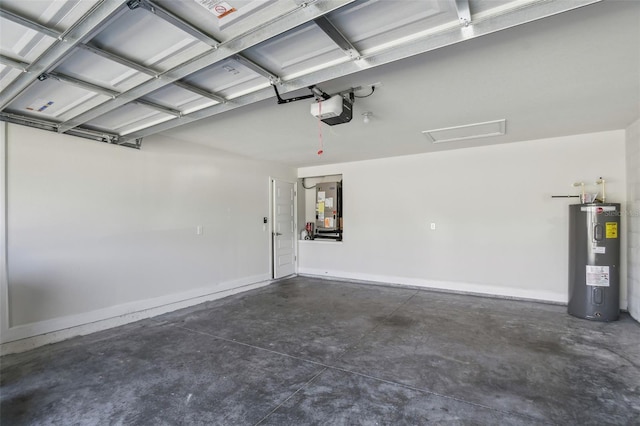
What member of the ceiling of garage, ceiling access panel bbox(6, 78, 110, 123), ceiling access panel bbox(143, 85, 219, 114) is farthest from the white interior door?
ceiling access panel bbox(6, 78, 110, 123)

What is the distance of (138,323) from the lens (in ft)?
12.1

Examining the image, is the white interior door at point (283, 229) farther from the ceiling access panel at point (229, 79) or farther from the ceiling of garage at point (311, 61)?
the ceiling access panel at point (229, 79)

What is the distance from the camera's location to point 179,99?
2.56 metres

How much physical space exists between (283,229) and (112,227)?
3.16 meters

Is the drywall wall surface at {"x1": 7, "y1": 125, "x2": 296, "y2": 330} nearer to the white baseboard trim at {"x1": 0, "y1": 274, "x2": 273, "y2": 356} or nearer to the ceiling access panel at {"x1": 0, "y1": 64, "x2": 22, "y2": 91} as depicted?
the white baseboard trim at {"x1": 0, "y1": 274, "x2": 273, "y2": 356}

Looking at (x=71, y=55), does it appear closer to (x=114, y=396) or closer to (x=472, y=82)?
(x=114, y=396)

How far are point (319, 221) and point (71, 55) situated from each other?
5221mm

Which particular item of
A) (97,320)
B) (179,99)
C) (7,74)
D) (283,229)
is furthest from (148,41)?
(283,229)

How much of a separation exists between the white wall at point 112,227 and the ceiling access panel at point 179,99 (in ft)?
4.99

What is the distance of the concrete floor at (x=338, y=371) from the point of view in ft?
6.49

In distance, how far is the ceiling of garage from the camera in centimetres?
147

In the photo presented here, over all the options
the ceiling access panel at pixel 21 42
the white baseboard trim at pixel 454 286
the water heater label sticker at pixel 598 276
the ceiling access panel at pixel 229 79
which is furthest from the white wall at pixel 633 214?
the ceiling access panel at pixel 21 42

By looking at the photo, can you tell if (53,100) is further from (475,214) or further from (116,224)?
(475,214)

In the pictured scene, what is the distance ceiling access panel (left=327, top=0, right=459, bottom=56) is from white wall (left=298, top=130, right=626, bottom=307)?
3.77 m
